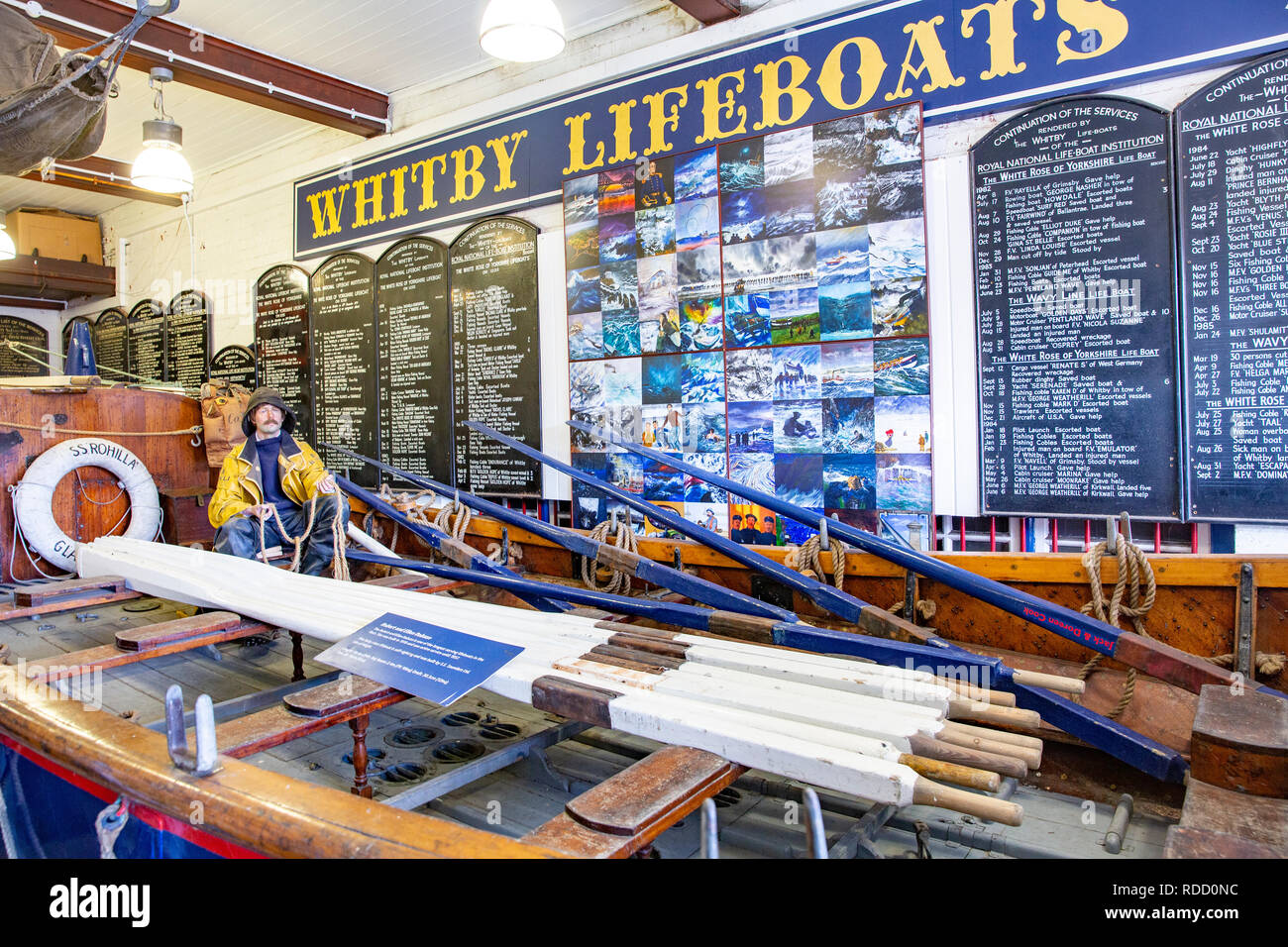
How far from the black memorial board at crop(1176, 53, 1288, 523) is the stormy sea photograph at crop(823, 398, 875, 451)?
1.34m

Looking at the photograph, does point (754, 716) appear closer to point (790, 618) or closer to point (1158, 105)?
point (790, 618)

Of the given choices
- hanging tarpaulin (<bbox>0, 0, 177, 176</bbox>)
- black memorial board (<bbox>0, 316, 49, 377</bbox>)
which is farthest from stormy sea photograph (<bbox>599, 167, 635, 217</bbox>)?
black memorial board (<bbox>0, 316, 49, 377</bbox>)

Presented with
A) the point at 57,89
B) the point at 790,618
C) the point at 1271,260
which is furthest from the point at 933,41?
the point at 57,89

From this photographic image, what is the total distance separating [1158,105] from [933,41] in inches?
41.7

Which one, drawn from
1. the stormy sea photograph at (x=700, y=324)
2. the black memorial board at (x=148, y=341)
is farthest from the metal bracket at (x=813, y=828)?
the black memorial board at (x=148, y=341)

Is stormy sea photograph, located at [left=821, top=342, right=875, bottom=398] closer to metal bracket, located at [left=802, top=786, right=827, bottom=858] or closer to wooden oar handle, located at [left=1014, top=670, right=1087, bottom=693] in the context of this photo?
wooden oar handle, located at [left=1014, top=670, right=1087, bottom=693]

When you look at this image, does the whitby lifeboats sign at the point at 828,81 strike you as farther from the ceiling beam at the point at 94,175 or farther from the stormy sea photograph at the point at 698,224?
the ceiling beam at the point at 94,175

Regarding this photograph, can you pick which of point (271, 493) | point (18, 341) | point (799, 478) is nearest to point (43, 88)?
point (271, 493)

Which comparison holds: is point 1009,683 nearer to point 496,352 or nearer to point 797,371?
point 797,371

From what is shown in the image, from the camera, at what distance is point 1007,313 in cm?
349

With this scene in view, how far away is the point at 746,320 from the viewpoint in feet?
14.0

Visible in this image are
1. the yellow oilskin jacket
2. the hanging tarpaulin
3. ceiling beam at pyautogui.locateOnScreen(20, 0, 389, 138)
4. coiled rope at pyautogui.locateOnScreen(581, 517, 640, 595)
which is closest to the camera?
the hanging tarpaulin

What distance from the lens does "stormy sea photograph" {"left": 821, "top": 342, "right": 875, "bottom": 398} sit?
389 cm

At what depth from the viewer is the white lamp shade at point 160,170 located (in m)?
5.35
